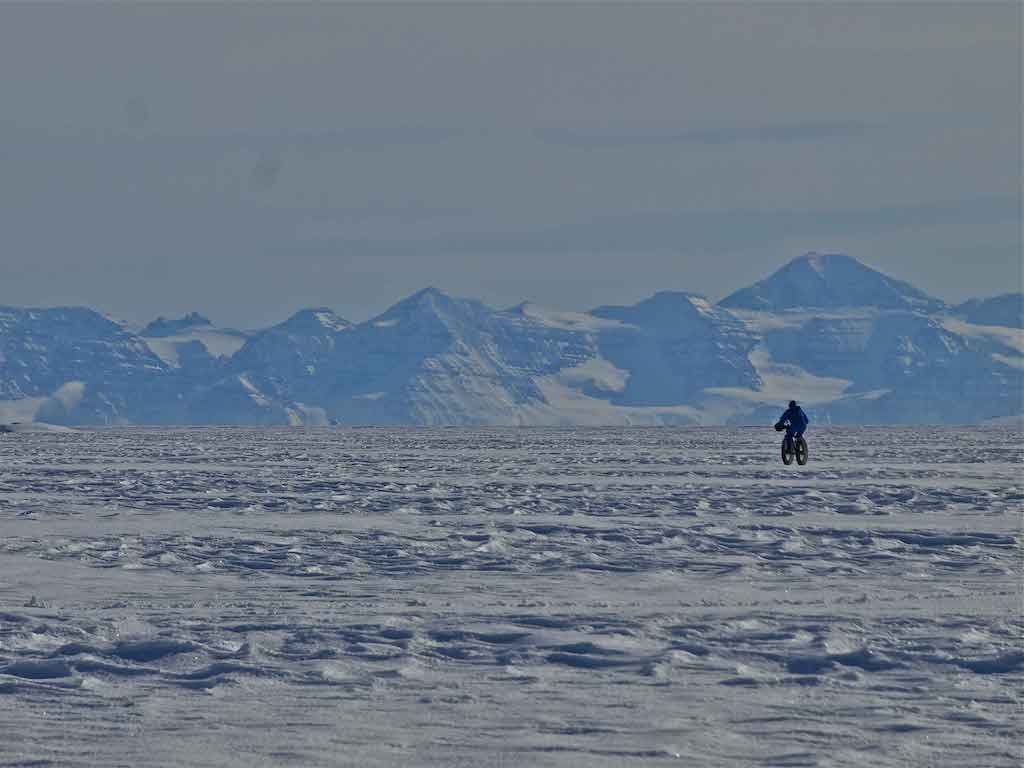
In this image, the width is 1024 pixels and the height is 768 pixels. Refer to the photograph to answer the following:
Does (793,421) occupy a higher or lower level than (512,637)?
higher

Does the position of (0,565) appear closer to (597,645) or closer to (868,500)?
(597,645)

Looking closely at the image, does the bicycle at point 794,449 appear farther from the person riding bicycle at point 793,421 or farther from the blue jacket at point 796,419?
the blue jacket at point 796,419

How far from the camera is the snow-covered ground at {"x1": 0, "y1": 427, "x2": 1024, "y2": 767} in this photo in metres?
8.61

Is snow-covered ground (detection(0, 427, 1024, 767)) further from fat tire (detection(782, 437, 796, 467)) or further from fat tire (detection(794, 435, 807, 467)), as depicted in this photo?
fat tire (detection(782, 437, 796, 467))

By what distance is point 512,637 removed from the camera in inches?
470

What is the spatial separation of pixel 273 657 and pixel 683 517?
522 inches

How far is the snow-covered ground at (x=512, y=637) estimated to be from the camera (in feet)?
28.2

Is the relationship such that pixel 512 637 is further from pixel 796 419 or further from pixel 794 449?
pixel 794 449

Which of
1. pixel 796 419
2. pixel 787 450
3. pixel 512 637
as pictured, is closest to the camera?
pixel 512 637

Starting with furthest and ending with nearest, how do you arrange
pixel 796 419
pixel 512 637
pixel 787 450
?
pixel 787 450 → pixel 796 419 → pixel 512 637

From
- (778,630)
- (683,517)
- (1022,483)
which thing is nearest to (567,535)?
(683,517)

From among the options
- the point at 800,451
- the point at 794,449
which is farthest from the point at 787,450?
the point at 800,451

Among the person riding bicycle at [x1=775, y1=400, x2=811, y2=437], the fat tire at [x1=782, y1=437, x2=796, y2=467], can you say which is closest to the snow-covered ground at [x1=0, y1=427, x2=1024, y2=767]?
the person riding bicycle at [x1=775, y1=400, x2=811, y2=437]

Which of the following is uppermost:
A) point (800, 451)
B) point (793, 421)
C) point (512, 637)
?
point (793, 421)
